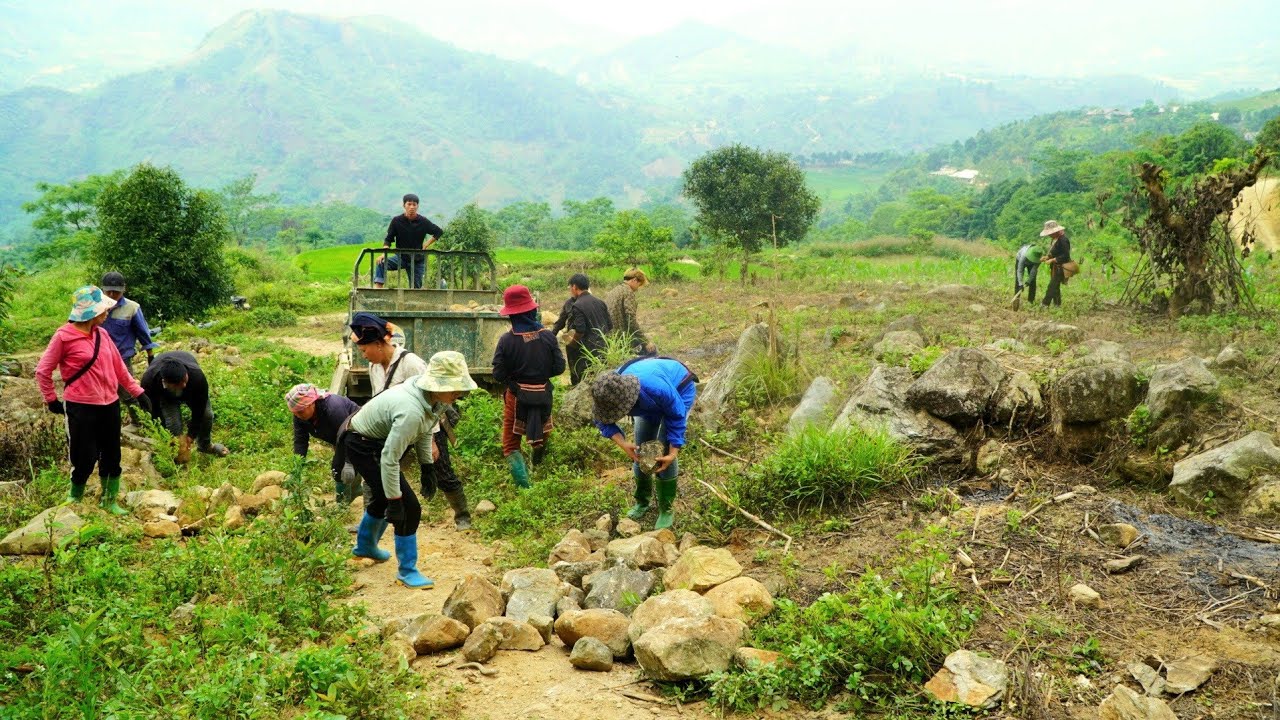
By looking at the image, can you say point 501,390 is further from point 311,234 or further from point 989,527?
point 311,234

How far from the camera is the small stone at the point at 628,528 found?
585 cm

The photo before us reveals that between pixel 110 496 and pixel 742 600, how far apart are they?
4.49m

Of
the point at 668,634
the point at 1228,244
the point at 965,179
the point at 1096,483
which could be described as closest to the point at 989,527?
the point at 1096,483

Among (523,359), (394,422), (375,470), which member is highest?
(523,359)

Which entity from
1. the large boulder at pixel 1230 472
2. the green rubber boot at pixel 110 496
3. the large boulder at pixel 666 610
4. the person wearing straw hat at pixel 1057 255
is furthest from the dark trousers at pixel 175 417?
the person wearing straw hat at pixel 1057 255

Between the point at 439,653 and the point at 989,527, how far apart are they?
10.0ft

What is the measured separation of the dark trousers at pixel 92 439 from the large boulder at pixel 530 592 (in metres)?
3.11

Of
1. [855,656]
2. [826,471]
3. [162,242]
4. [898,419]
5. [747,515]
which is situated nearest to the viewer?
[855,656]

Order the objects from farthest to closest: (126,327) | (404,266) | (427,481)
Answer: (404,266) → (126,327) → (427,481)

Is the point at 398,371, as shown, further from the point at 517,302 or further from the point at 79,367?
the point at 79,367

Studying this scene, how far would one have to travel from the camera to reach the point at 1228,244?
34.3ft

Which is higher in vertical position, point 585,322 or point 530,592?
point 585,322

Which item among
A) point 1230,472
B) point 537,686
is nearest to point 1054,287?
point 1230,472

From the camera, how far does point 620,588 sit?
482cm
